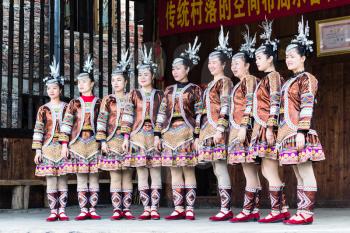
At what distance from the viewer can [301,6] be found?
29.4ft

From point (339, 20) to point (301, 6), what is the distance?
0.52 metres

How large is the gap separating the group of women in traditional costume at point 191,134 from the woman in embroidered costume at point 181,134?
1 centimetres

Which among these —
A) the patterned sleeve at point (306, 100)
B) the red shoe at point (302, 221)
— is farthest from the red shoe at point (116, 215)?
the patterned sleeve at point (306, 100)

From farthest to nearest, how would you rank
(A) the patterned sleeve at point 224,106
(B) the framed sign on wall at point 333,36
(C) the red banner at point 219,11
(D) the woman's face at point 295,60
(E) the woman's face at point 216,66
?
(C) the red banner at point 219,11 → (B) the framed sign on wall at point 333,36 → (E) the woman's face at point 216,66 → (A) the patterned sleeve at point 224,106 → (D) the woman's face at point 295,60

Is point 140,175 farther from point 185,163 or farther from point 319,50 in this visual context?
point 319,50

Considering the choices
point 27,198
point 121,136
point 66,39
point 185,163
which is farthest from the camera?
point 66,39

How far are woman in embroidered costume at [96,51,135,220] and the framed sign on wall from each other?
8.42ft

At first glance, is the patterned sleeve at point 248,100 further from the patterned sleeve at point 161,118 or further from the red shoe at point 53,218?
the red shoe at point 53,218

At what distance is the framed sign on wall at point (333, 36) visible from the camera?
8.64m

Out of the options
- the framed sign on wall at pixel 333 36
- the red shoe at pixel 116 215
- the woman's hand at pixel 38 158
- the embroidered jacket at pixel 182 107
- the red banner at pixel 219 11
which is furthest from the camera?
the red banner at pixel 219 11

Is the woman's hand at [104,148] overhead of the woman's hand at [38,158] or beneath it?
overhead

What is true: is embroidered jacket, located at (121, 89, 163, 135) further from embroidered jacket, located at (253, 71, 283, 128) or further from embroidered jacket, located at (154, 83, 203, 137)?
embroidered jacket, located at (253, 71, 283, 128)

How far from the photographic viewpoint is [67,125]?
7750mm

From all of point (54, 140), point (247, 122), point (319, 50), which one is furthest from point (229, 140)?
point (319, 50)
